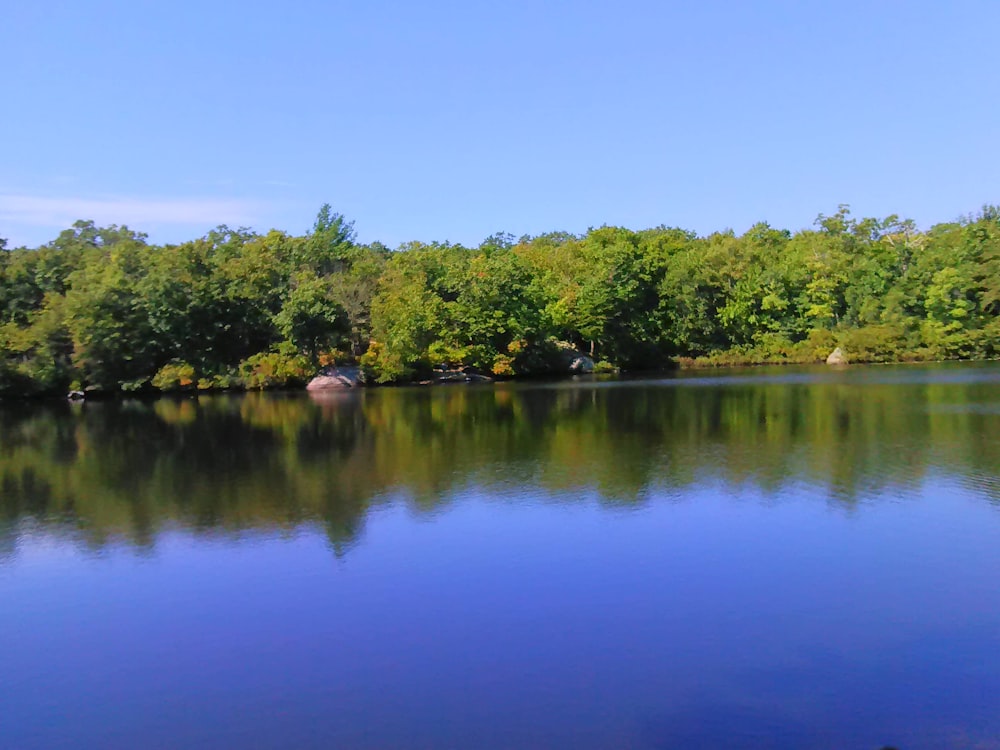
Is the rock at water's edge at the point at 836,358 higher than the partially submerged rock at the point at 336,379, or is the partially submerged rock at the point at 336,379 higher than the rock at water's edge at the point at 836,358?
the rock at water's edge at the point at 836,358

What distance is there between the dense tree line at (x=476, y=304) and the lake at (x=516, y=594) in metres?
22.3

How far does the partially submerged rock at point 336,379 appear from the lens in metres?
43.0

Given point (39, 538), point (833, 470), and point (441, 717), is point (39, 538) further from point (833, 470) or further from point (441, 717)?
point (833, 470)

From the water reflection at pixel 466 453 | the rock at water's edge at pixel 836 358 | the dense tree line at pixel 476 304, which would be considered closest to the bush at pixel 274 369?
the dense tree line at pixel 476 304

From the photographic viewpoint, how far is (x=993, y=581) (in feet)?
32.1

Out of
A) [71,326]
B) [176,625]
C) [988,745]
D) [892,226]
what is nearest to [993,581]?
[988,745]

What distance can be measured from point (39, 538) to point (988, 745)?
12.5 meters

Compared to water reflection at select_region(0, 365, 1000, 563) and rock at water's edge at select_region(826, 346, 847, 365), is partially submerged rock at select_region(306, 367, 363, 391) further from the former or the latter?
rock at water's edge at select_region(826, 346, 847, 365)

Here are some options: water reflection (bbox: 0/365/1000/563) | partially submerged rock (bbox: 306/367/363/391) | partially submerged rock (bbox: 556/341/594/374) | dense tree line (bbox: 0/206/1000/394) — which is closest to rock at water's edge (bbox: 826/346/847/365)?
dense tree line (bbox: 0/206/1000/394)

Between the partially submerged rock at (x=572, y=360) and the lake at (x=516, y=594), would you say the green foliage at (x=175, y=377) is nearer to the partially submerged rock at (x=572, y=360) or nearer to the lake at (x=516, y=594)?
the partially submerged rock at (x=572, y=360)

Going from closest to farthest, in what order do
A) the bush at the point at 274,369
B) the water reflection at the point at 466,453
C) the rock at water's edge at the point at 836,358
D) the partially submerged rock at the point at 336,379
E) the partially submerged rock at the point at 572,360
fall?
the water reflection at the point at 466,453
the bush at the point at 274,369
the partially submerged rock at the point at 336,379
the rock at water's edge at the point at 836,358
the partially submerged rock at the point at 572,360

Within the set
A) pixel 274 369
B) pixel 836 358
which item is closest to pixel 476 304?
pixel 274 369

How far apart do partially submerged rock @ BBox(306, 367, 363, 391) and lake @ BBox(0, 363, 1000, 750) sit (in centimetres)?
2176

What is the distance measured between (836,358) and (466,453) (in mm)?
36402
